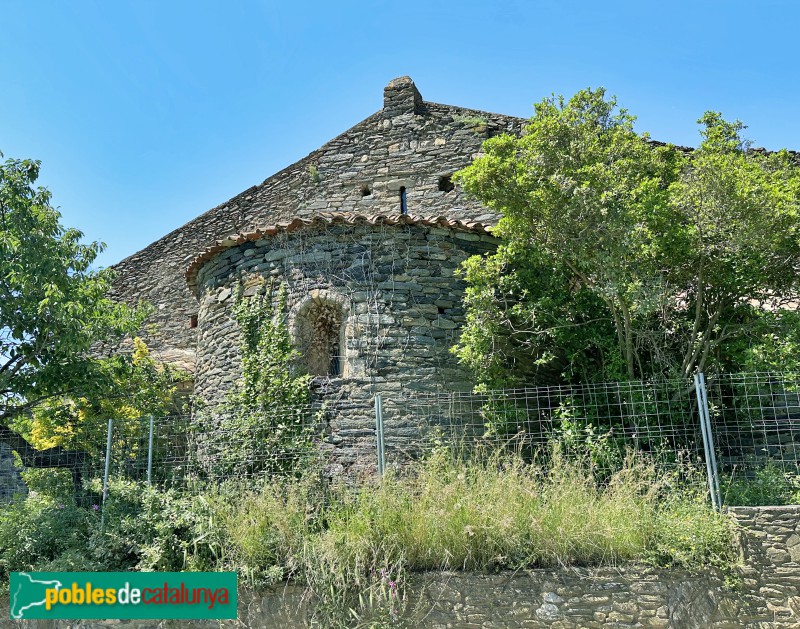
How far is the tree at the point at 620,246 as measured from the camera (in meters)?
8.11

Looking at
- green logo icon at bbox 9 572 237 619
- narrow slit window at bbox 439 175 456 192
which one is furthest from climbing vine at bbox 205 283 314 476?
narrow slit window at bbox 439 175 456 192

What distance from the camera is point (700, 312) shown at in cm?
848

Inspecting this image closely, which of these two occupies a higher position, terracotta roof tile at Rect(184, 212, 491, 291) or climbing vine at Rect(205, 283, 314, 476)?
terracotta roof tile at Rect(184, 212, 491, 291)

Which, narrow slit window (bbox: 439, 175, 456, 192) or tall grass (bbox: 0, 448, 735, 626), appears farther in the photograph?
narrow slit window (bbox: 439, 175, 456, 192)

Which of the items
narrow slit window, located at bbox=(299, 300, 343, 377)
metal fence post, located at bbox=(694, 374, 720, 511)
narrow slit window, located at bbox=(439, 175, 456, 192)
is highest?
narrow slit window, located at bbox=(439, 175, 456, 192)

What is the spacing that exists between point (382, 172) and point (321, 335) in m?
5.11

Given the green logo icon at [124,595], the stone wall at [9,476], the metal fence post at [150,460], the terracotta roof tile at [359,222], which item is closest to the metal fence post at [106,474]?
the metal fence post at [150,460]

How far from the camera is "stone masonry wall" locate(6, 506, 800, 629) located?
6.08 meters

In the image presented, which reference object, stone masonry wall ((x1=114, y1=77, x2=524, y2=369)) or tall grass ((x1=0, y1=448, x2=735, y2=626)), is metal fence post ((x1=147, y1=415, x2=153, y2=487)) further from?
stone masonry wall ((x1=114, y1=77, x2=524, y2=369))

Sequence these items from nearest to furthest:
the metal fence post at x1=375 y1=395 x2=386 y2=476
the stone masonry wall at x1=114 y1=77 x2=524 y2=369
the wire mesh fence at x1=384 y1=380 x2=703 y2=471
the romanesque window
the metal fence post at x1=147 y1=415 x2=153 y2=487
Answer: the metal fence post at x1=375 y1=395 x2=386 y2=476, the metal fence post at x1=147 y1=415 x2=153 y2=487, the wire mesh fence at x1=384 y1=380 x2=703 y2=471, the romanesque window, the stone masonry wall at x1=114 y1=77 x2=524 y2=369

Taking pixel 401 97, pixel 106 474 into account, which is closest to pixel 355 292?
pixel 106 474

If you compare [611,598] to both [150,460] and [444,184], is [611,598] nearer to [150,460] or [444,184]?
[150,460]

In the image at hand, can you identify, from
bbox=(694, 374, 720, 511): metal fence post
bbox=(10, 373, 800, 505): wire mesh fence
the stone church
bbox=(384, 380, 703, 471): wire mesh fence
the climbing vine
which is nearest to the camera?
bbox=(694, 374, 720, 511): metal fence post

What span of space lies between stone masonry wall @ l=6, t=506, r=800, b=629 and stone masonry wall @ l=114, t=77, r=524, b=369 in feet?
26.3
